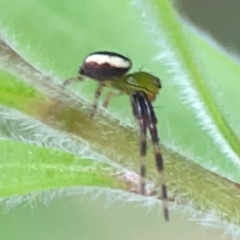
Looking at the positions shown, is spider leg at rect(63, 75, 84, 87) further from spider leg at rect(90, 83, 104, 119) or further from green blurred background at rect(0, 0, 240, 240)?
green blurred background at rect(0, 0, 240, 240)

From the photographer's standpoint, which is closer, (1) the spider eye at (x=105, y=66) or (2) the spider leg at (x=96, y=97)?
(2) the spider leg at (x=96, y=97)

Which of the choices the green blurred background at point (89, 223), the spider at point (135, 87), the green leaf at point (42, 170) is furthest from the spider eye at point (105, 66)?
the green blurred background at point (89, 223)

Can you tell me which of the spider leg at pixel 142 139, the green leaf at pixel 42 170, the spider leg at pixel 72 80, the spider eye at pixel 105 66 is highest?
the spider eye at pixel 105 66

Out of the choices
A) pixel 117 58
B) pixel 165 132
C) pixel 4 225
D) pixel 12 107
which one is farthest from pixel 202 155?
pixel 4 225

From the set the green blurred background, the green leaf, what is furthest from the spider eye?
the green blurred background

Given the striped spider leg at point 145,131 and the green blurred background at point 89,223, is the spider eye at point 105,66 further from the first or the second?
the green blurred background at point 89,223

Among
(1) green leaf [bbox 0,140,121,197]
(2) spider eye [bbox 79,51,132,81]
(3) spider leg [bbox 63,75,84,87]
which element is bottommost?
(1) green leaf [bbox 0,140,121,197]
